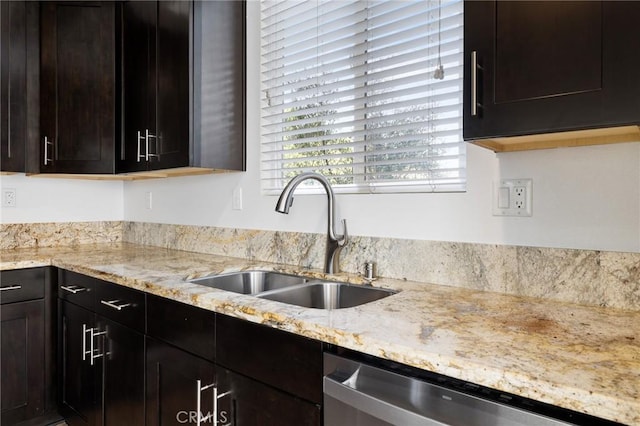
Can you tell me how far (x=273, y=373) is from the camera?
42.5 inches

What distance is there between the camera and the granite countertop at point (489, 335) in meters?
0.67

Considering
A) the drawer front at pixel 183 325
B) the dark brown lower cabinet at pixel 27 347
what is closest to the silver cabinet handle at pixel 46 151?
the dark brown lower cabinet at pixel 27 347

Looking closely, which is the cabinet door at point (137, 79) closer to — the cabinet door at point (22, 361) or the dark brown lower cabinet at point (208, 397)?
the cabinet door at point (22, 361)

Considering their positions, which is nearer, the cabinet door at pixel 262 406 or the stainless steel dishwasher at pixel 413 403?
the stainless steel dishwasher at pixel 413 403

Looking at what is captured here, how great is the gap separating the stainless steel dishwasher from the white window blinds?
82 cm

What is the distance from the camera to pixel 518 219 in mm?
1279

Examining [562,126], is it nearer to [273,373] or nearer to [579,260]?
[579,260]

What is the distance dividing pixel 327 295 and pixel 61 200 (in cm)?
220

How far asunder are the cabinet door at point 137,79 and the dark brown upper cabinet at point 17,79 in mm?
529

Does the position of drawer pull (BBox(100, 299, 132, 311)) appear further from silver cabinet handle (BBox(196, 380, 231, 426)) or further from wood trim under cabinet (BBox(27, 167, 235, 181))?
wood trim under cabinet (BBox(27, 167, 235, 181))

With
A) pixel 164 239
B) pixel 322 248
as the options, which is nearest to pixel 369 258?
pixel 322 248

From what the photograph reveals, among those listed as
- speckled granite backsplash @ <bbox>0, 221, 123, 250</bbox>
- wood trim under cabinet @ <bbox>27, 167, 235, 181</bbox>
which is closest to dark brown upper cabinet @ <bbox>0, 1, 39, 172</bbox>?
wood trim under cabinet @ <bbox>27, 167, 235, 181</bbox>

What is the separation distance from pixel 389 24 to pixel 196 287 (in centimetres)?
122

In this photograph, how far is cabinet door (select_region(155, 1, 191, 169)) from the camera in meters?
1.92
